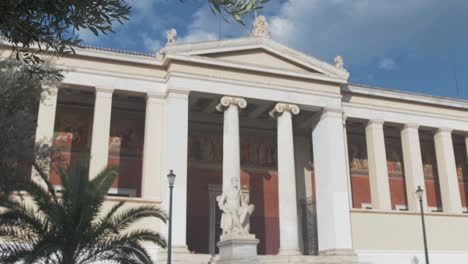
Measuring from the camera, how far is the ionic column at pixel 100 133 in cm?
1998

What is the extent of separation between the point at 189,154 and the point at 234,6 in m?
20.2

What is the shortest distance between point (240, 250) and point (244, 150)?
10364 millimetres

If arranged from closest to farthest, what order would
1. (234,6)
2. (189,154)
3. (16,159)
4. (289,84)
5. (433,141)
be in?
(234,6) < (16,159) < (289,84) < (189,154) < (433,141)

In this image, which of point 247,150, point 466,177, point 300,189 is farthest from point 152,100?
point 466,177

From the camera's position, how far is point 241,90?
2241 cm

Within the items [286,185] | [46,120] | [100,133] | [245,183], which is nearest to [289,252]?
[286,185]

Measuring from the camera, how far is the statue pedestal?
16609 mm

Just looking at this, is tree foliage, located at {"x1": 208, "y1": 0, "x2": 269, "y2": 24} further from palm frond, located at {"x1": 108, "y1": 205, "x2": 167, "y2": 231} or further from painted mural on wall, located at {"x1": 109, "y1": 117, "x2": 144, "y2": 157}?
painted mural on wall, located at {"x1": 109, "y1": 117, "x2": 144, "y2": 157}

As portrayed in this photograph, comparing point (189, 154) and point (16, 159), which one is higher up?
point (189, 154)

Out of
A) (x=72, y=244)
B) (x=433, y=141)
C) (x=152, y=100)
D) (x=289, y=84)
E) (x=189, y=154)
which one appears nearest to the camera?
(x=72, y=244)

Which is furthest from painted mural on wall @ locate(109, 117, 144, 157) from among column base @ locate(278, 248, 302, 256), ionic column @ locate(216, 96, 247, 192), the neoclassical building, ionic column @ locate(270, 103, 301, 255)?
column base @ locate(278, 248, 302, 256)

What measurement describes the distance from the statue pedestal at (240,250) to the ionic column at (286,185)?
451 centimetres

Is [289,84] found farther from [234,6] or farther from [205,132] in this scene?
[234,6]

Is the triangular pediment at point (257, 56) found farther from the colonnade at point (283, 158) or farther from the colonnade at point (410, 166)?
the colonnade at point (410, 166)
